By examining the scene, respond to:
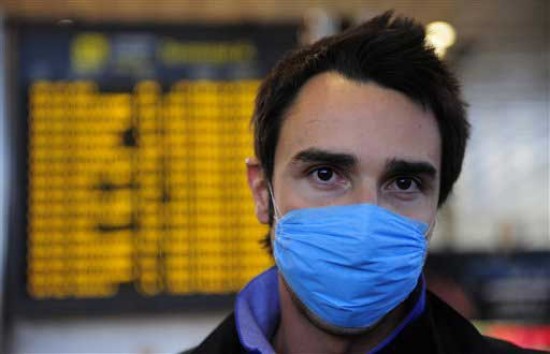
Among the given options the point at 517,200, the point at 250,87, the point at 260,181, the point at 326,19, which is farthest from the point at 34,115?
the point at 517,200

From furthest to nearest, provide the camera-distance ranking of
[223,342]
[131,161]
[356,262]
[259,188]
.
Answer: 1. [131,161]
2. [259,188]
3. [223,342]
4. [356,262]

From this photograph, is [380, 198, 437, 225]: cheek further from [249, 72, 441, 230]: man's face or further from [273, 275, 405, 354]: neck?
[273, 275, 405, 354]: neck

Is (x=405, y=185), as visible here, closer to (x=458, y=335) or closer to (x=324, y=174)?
(x=324, y=174)

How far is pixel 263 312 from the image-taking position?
151cm

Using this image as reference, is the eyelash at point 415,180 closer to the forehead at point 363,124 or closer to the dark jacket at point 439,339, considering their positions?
the forehead at point 363,124

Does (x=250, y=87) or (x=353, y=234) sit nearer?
(x=353, y=234)

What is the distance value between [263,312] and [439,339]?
13.8 inches

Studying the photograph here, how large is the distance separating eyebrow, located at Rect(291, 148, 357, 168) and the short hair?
12 cm

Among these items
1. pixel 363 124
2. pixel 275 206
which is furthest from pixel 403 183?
pixel 275 206

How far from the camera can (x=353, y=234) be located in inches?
50.1

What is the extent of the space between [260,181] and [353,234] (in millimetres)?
315

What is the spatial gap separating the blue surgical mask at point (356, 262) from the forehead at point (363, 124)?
0.34 feet

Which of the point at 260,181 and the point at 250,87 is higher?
the point at 250,87

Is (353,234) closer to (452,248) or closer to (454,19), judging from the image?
(454,19)
